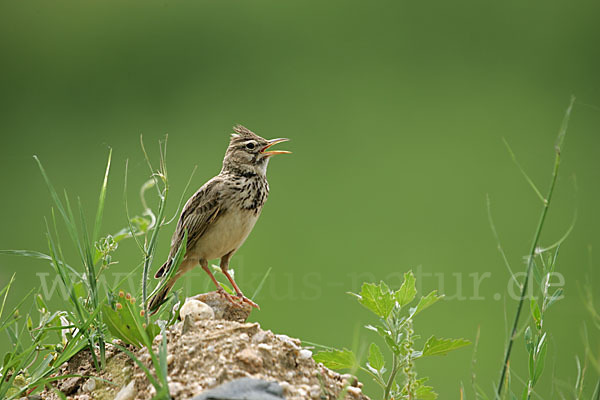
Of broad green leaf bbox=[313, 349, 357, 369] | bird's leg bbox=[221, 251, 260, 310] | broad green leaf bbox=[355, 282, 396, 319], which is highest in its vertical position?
broad green leaf bbox=[355, 282, 396, 319]

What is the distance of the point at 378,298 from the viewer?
7.18ft

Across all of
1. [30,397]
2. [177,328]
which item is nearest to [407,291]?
[177,328]

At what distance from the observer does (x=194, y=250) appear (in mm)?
3230

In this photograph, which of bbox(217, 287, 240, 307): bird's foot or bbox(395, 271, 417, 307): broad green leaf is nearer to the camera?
bbox(395, 271, 417, 307): broad green leaf

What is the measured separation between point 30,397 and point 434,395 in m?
1.23

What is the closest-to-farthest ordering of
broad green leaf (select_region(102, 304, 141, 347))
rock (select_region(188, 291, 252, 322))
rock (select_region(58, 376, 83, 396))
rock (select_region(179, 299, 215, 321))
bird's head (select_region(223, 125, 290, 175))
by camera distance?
broad green leaf (select_region(102, 304, 141, 347)), rock (select_region(58, 376, 83, 396)), rock (select_region(179, 299, 215, 321)), rock (select_region(188, 291, 252, 322)), bird's head (select_region(223, 125, 290, 175))

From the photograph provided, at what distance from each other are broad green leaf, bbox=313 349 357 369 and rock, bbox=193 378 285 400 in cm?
33

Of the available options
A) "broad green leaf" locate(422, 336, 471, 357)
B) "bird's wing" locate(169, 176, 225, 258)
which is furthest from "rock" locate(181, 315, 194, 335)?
"bird's wing" locate(169, 176, 225, 258)

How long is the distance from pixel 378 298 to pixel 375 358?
205mm

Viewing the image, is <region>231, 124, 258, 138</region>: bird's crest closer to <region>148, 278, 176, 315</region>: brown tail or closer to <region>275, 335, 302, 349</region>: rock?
<region>148, 278, 176, 315</region>: brown tail

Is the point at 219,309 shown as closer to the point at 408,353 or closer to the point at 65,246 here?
the point at 408,353

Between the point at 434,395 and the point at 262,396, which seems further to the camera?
the point at 434,395

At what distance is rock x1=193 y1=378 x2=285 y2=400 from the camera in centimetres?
175

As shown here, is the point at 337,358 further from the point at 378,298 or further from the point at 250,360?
the point at 250,360
